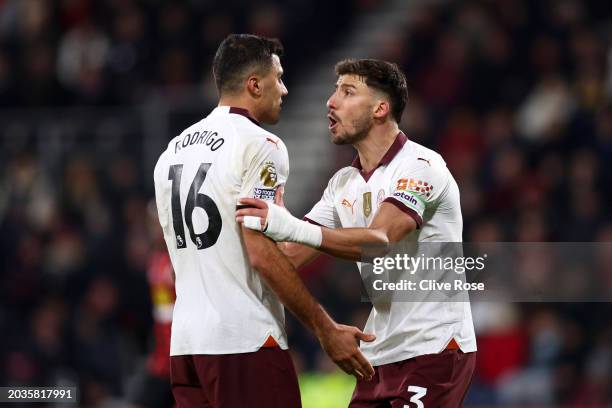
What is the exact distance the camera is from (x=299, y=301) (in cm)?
508

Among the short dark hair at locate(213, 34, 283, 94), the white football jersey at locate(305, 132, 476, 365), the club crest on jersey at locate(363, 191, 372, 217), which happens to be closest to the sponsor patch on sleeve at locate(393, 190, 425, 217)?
the white football jersey at locate(305, 132, 476, 365)

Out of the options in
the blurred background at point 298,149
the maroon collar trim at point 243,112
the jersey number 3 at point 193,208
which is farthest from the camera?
the blurred background at point 298,149

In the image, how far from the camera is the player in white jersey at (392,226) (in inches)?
211

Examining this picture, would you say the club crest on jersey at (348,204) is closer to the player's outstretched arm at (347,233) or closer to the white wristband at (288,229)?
the player's outstretched arm at (347,233)

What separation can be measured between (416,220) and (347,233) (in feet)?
1.04

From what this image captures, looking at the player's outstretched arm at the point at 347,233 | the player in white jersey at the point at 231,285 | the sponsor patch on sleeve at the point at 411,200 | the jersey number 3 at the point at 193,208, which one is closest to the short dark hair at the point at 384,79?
the sponsor patch on sleeve at the point at 411,200

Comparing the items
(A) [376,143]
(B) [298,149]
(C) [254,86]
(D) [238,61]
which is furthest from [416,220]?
(B) [298,149]

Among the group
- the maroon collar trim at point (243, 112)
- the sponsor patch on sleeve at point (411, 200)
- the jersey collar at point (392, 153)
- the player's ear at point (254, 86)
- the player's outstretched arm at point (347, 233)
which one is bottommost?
the player's outstretched arm at point (347, 233)

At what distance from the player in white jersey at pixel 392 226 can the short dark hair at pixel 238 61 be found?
1.77 feet

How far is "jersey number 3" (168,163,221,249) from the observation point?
16.8ft

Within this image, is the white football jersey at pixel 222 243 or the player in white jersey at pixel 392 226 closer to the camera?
the white football jersey at pixel 222 243

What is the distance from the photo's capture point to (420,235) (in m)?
5.59

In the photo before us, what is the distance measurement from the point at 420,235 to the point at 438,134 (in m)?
6.74

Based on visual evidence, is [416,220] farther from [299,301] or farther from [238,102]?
[238,102]
